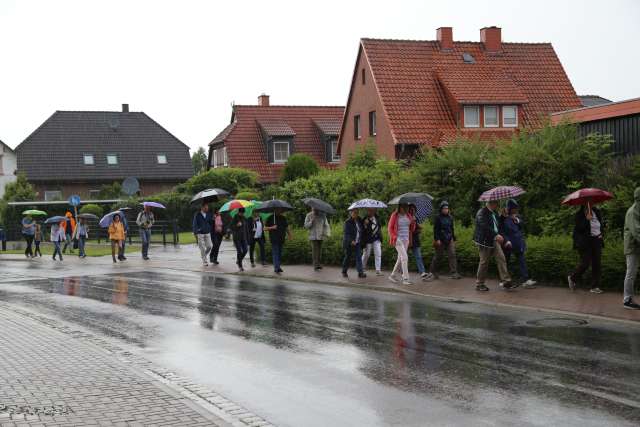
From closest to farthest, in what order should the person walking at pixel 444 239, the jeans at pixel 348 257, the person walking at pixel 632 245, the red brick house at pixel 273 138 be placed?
the person walking at pixel 632 245 < the person walking at pixel 444 239 < the jeans at pixel 348 257 < the red brick house at pixel 273 138

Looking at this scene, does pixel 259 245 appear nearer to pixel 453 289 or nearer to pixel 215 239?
pixel 215 239

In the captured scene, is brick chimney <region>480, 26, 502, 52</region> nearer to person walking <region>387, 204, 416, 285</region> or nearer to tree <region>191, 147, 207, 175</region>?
person walking <region>387, 204, 416, 285</region>

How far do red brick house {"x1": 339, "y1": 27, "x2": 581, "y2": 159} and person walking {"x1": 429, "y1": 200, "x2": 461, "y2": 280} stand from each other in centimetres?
2284

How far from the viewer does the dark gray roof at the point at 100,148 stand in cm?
6375

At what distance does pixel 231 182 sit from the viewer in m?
45.8

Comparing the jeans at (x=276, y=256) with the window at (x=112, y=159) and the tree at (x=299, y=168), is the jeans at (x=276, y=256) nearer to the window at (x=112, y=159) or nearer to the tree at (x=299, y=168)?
the tree at (x=299, y=168)

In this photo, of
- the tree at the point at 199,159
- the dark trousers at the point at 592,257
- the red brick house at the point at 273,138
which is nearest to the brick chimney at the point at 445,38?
the red brick house at the point at 273,138

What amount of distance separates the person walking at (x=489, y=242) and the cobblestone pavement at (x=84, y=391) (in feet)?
26.3

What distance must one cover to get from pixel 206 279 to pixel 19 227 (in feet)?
106

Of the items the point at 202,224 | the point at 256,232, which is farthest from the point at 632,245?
the point at 202,224

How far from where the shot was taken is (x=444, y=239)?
1764cm

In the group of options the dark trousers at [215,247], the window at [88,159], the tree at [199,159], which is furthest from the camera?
the tree at [199,159]

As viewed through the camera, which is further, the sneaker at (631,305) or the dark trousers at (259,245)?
the dark trousers at (259,245)

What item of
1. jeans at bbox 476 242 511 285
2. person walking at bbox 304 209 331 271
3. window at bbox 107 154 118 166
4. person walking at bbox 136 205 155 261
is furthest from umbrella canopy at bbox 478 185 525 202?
window at bbox 107 154 118 166
